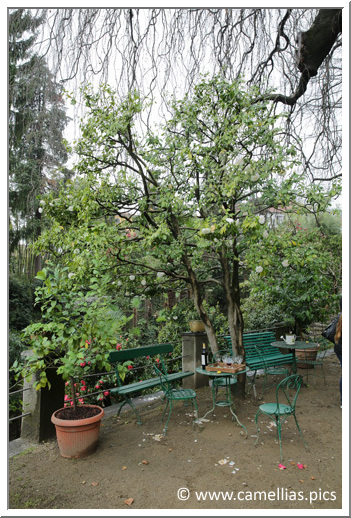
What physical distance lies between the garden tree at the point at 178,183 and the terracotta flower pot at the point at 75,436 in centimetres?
144

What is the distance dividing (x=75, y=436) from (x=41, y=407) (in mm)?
581

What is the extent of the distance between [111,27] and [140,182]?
2.46 metres

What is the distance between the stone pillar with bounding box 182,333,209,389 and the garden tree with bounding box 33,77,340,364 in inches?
31.5

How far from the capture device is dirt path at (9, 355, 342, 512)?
2.59 m

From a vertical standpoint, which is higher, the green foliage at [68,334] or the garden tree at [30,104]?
the garden tree at [30,104]

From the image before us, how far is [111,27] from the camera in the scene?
2426 mm

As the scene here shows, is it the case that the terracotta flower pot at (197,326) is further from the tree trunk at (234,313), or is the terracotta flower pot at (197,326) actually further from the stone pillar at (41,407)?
the stone pillar at (41,407)

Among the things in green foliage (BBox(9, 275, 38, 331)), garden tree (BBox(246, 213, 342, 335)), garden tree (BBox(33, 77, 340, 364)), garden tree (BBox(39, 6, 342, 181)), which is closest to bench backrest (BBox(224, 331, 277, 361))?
garden tree (BBox(246, 213, 342, 335))

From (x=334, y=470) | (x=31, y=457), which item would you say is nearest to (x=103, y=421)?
(x=31, y=457)

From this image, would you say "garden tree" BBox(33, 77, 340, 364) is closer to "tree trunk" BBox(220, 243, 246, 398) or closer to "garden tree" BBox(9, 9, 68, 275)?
"tree trunk" BBox(220, 243, 246, 398)

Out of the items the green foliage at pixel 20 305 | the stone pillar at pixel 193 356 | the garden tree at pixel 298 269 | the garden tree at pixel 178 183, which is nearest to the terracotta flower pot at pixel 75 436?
the garden tree at pixel 178 183

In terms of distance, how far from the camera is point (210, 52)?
274 cm

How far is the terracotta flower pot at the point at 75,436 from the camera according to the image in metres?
3.26

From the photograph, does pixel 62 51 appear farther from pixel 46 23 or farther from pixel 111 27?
pixel 111 27
